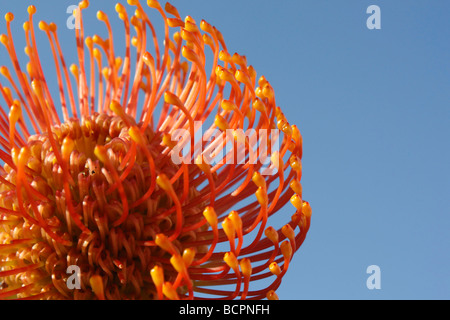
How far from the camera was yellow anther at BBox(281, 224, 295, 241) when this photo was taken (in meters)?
2.57

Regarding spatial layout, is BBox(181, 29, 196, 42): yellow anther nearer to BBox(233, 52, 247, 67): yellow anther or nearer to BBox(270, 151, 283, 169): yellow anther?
BBox(233, 52, 247, 67): yellow anther

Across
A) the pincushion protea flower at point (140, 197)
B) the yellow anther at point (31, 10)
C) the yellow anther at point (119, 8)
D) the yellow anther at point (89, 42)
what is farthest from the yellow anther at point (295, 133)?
the yellow anther at point (31, 10)

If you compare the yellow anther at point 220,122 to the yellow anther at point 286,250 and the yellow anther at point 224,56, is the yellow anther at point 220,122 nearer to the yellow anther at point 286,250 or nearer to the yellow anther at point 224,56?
the yellow anther at point 224,56

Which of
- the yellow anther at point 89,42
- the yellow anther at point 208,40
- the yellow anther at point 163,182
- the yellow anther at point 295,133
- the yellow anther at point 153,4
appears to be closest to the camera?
the yellow anther at point 163,182

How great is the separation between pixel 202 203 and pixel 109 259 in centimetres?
52

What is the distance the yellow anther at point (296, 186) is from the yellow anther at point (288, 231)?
141mm

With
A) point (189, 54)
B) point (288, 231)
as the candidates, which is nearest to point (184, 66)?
point (189, 54)

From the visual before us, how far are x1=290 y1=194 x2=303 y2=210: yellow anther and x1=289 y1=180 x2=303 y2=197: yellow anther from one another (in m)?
0.02

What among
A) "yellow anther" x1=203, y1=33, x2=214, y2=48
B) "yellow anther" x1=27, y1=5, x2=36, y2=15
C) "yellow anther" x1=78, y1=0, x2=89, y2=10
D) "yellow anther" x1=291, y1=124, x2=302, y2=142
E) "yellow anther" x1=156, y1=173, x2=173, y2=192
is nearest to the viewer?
"yellow anther" x1=156, y1=173, x2=173, y2=192

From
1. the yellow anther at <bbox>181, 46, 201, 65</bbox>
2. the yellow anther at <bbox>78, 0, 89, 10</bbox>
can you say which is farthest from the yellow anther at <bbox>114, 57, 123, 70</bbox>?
the yellow anther at <bbox>181, 46, 201, 65</bbox>

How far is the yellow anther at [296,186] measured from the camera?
8.52 ft

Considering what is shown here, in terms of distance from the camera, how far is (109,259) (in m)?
2.57
